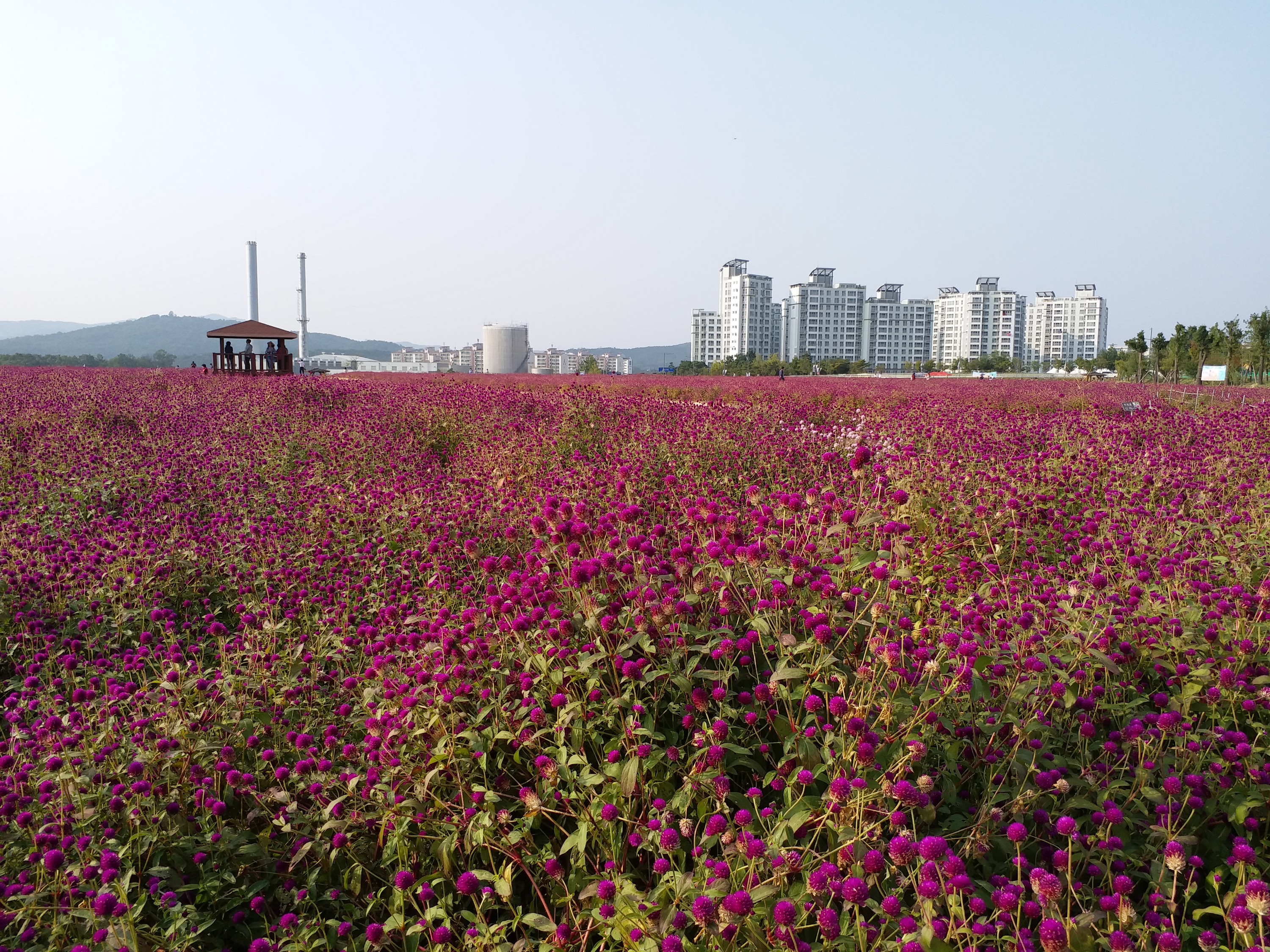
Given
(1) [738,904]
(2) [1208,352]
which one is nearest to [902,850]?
(1) [738,904]

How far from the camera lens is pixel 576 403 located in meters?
9.09

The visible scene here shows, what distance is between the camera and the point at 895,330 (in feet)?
592

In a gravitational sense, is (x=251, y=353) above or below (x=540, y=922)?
above

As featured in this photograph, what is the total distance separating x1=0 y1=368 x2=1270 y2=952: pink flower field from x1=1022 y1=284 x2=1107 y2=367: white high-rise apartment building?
20946 centimetres

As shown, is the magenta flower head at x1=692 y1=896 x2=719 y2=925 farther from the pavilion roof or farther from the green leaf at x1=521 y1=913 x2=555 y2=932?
the pavilion roof

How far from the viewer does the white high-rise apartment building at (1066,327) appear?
7475 inches

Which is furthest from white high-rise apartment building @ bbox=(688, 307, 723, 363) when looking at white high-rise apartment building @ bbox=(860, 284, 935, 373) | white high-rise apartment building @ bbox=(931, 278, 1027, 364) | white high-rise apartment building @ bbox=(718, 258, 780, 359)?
white high-rise apartment building @ bbox=(931, 278, 1027, 364)

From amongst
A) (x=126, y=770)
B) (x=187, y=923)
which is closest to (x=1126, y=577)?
(x=187, y=923)

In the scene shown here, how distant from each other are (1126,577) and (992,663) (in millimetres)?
1404

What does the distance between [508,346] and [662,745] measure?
226 ft

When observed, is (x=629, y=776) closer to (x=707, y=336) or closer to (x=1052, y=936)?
(x=1052, y=936)

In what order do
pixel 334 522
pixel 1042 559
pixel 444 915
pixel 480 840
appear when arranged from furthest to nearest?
pixel 334 522, pixel 1042 559, pixel 480 840, pixel 444 915

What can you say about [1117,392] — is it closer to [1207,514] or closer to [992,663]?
[1207,514]

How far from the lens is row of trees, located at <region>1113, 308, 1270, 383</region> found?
36719 mm
